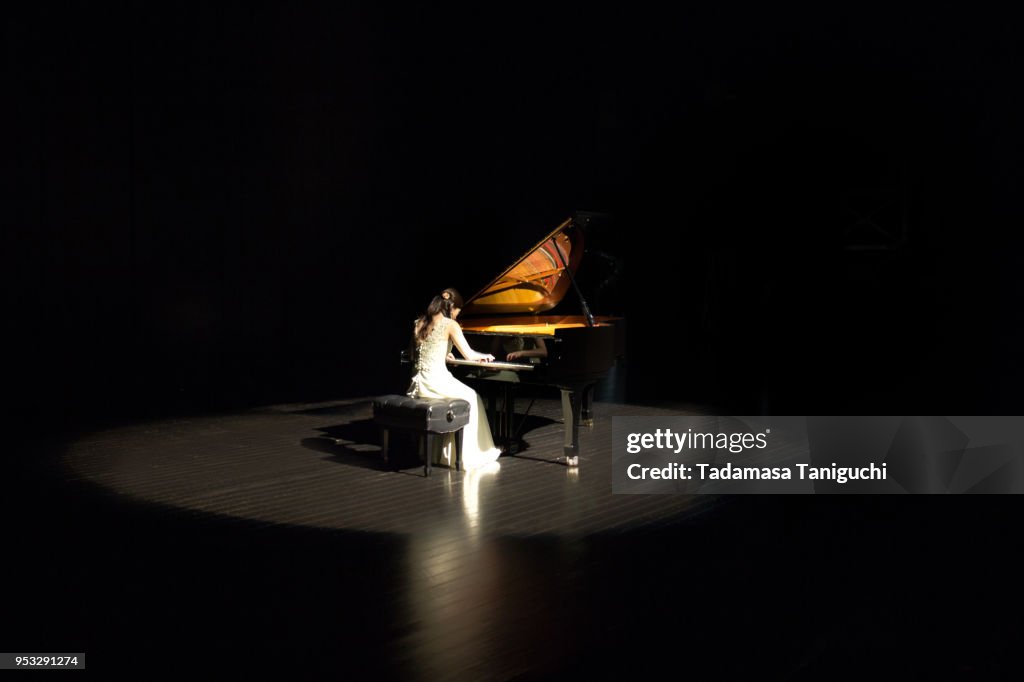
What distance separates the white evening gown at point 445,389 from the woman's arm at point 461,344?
0.08 feet

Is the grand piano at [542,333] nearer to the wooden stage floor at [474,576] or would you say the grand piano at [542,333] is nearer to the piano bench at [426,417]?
the piano bench at [426,417]

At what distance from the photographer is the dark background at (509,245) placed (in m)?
3.17

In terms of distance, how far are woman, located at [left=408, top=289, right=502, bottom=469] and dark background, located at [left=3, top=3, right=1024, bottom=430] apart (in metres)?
0.83

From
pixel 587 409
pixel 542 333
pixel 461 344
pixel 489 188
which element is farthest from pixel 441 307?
pixel 489 188

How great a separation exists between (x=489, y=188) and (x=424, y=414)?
4.87 meters

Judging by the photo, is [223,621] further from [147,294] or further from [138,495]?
[147,294]

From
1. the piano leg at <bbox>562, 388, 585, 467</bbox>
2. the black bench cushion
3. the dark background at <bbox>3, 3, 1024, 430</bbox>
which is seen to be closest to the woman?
the black bench cushion

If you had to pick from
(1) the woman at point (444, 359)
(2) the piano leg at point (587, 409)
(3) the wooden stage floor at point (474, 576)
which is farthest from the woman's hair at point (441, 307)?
(2) the piano leg at point (587, 409)

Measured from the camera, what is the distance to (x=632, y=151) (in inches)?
372

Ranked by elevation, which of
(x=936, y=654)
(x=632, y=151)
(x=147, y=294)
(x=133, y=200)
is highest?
(x=632, y=151)

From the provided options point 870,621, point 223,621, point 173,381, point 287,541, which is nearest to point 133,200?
point 173,381

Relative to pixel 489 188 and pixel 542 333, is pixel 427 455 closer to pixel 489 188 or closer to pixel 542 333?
pixel 542 333

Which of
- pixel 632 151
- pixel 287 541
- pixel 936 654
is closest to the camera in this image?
pixel 936 654

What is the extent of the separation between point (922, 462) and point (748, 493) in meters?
1.19
